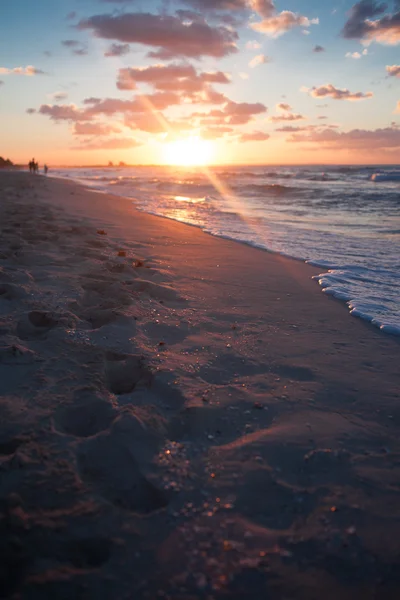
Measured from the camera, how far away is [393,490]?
5.54ft

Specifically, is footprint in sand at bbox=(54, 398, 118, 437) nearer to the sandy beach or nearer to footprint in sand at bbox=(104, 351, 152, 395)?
the sandy beach

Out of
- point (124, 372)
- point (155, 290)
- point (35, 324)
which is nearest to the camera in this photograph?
point (124, 372)

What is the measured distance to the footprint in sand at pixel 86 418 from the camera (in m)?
1.95

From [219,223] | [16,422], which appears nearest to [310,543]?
[16,422]

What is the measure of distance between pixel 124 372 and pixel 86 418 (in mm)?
497

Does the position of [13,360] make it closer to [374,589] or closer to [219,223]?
[374,589]

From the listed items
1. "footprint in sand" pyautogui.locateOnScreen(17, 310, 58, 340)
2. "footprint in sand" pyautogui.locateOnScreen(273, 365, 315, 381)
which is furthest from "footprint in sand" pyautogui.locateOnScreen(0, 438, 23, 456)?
"footprint in sand" pyautogui.locateOnScreen(273, 365, 315, 381)

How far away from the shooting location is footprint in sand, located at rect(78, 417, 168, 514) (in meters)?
1.58

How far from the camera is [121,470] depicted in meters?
1.71

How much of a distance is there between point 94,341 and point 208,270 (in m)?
2.50

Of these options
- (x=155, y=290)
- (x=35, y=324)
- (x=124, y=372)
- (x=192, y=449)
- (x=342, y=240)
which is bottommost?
(x=192, y=449)

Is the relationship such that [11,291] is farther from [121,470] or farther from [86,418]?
[121,470]

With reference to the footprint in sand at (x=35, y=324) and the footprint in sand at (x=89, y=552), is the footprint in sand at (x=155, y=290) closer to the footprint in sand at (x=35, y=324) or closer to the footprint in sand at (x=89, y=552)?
the footprint in sand at (x=35, y=324)

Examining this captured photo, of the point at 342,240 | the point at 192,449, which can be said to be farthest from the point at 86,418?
the point at 342,240
